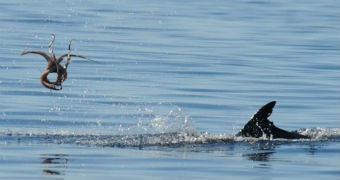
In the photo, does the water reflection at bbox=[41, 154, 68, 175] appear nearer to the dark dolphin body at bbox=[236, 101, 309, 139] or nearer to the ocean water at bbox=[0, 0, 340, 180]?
the ocean water at bbox=[0, 0, 340, 180]

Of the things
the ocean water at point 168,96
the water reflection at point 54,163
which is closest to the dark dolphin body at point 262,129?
the ocean water at point 168,96

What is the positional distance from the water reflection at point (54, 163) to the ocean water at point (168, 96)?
0.04 feet

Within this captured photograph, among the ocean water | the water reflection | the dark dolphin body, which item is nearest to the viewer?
the water reflection

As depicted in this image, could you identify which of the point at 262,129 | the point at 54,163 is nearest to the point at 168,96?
the point at 262,129

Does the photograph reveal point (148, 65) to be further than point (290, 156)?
Yes

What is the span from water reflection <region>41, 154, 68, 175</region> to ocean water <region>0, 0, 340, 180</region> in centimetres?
1

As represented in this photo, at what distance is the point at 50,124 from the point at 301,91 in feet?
20.0

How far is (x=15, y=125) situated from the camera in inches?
767

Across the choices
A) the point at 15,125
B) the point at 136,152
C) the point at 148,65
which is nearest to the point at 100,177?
the point at 136,152

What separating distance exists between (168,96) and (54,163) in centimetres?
756

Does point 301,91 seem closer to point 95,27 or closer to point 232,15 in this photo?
point 95,27

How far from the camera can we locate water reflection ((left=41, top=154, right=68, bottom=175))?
15211 millimetres

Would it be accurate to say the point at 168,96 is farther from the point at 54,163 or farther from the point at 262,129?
the point at 54,163

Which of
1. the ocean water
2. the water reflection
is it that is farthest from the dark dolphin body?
the water reflection
